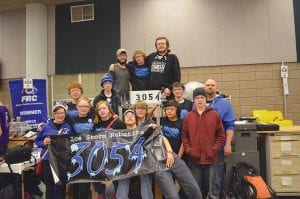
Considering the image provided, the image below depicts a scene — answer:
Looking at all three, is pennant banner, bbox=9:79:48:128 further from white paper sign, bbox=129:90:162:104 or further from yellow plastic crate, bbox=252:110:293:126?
yellow plastic crate, bbox=252:110:293:126

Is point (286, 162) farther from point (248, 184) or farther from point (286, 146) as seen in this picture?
point (248, 184)

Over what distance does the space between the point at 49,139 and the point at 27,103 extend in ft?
9.01

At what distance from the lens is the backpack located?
3402 millimetres

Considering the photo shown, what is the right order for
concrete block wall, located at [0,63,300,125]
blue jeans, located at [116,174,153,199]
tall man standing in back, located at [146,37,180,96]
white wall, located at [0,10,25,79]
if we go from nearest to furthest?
blue jeans, located at [116,174,153,199], tall man standing in back, located at [146,37,180,96], concrete block wall, located at [0,63,300,125], white wall, located at [0,10,25,79]

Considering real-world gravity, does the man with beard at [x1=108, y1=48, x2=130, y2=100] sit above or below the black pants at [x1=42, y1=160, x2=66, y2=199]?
above

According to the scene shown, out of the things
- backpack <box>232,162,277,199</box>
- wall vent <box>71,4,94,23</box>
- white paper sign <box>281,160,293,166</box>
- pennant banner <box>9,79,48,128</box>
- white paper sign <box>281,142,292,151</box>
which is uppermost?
wall vent <box>71,4,94,23</box>

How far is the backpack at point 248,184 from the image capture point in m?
3.40

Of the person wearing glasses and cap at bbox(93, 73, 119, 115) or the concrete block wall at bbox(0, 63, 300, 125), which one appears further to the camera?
the concrete block wall at bbox(0, 63, 300, 125)

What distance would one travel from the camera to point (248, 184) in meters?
3.59

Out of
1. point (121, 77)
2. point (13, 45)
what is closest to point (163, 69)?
point (121, 77)

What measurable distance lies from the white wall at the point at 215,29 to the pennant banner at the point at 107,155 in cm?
368

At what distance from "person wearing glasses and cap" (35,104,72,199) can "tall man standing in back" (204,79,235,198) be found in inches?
71.6

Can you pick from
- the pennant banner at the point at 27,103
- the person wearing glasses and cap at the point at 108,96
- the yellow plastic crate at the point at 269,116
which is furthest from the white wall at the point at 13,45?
the yellow plastic crate at the point at 269,116

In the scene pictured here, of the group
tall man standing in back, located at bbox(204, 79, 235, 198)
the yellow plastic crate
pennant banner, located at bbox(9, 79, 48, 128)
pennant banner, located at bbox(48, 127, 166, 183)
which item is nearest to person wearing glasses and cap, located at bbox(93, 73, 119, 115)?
pennant banner, located at bbox(48, 127, 166, 183)
